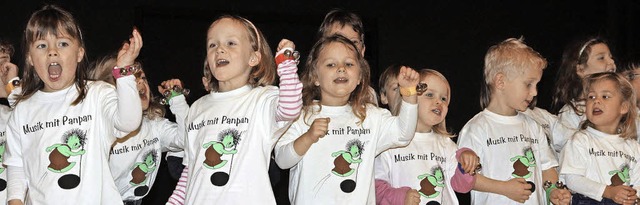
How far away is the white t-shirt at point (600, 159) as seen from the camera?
4477 millimetres

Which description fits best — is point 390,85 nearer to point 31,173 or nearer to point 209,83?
point 209,83

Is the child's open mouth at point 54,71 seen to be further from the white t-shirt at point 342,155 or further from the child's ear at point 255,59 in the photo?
the white t-shirt at point 342,155

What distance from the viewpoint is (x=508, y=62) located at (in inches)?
182

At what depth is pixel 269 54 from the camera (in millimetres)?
3941

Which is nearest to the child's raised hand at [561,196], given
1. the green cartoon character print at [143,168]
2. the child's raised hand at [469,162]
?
the child's raised hand at [469,162]

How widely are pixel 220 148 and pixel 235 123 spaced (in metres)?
0.12

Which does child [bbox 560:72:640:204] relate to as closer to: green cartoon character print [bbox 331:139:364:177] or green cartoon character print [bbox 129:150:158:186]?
green cartoon character print [bbox 331:139:364:177]

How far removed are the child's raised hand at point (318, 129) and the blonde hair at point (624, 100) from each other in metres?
1.69

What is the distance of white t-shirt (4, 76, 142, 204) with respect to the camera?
358 cm

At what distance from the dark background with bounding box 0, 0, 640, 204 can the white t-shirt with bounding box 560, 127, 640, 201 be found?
119cm

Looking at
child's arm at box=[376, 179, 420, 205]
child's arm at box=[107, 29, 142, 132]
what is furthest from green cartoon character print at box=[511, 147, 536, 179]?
child's arm at box=[107, 29, 142, 132]

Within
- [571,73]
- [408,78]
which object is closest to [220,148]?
[408,78]

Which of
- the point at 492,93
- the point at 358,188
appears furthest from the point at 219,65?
the point at 492,93

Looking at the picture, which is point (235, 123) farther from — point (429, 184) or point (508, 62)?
point (508, 62)
